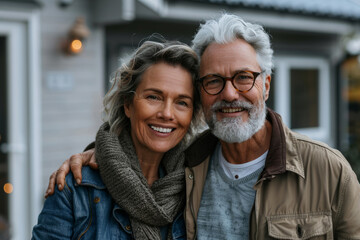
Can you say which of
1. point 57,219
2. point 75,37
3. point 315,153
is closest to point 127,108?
point 57,219

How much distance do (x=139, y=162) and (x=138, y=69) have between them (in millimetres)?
454

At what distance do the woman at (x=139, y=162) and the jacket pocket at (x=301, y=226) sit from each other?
0.46 meters

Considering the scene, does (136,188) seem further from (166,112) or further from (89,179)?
(166,112)

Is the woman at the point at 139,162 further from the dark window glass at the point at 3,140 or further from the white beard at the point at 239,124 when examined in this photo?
the dark window glass at the point at 3,140

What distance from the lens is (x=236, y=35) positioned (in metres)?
2.02

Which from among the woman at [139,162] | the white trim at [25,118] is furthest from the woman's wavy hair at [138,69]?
the white trim at [25,118]

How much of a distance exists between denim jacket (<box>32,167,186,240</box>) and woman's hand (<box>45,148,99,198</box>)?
0.03m

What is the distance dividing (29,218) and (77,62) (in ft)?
5.65

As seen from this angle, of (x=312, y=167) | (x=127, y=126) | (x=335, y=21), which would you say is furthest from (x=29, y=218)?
(x=335, y=21)

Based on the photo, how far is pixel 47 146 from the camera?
14.8 ft

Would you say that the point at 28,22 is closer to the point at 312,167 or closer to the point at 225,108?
the point at 225,108

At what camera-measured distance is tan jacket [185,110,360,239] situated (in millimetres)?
1756

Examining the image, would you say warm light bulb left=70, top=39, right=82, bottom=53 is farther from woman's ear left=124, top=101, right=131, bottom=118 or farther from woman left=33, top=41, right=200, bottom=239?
woman's ear left=124, top=101, right=131, bottom=118

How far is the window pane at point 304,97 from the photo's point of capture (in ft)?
26.0
